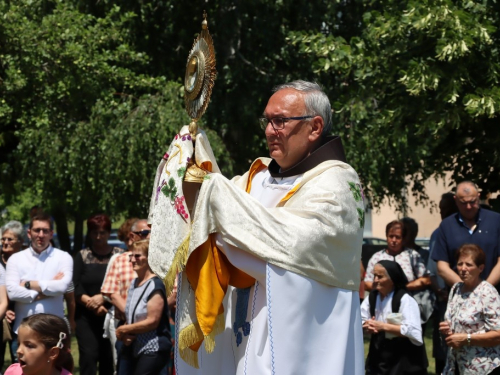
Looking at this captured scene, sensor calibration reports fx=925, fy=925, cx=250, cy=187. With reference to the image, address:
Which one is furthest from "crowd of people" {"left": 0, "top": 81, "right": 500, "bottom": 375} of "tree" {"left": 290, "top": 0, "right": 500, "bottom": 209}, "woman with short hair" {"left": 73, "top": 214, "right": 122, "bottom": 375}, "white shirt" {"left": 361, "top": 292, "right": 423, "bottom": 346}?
"tree" {"left": 290, "top": 0, "right": 500, "bottom": 209}

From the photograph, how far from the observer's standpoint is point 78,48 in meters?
12.4

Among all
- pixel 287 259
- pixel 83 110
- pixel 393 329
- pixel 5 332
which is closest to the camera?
pixel 287 259

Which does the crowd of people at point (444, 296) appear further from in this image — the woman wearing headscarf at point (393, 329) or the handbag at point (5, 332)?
the handbag at point (5, 332)

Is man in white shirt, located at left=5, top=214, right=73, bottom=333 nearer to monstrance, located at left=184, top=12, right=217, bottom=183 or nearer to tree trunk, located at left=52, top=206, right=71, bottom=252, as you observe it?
monstrance, located at left=184, top=12, right=217, bottom=183

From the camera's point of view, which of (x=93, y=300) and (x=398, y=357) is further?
(x=93, y=300)

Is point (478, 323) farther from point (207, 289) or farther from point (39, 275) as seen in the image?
point (39, 275)

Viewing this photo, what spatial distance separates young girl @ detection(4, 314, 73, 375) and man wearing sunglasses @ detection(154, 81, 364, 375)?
0.70m

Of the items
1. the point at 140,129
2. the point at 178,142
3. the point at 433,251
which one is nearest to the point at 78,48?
the point at 140,129

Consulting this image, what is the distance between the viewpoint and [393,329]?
7543mm

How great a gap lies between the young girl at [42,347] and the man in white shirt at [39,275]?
129 inches

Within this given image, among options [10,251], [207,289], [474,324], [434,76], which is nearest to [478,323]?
[474,324]

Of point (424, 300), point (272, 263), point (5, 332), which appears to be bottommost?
point (5, 332)

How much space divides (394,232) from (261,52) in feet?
25.5

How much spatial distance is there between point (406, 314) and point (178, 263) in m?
3.75
